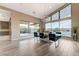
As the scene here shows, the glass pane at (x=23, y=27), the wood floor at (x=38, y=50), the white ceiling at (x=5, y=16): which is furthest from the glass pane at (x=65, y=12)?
the white ceiling at (x=5, y=16)

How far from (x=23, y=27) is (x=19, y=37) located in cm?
126

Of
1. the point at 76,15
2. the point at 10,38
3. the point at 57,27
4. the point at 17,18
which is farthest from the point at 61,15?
the point at 10,38

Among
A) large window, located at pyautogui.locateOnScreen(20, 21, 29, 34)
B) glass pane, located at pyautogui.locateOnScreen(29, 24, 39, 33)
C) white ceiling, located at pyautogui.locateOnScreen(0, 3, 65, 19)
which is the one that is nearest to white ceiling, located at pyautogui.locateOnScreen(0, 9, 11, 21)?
white ceiling, located at pyautogui.locateOnScreen(0, 3, 65, 19)

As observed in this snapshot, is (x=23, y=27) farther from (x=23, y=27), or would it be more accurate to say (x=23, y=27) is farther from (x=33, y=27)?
(x=33, y=27)

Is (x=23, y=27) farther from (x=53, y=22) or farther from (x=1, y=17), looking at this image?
(x=53, y=22)

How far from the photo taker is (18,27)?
29.0ft

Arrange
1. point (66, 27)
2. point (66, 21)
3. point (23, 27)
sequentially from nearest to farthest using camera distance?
point (66, 21)
point (66, 27)
point (23, 27)

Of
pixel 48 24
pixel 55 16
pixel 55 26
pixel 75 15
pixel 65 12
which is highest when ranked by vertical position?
pixel 65 12

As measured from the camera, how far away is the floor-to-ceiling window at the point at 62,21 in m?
9.03

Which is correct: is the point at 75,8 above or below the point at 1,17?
above

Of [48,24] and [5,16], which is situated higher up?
[5,16]

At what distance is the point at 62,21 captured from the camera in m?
9.88

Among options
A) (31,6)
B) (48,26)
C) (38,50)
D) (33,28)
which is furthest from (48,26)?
(38,50)

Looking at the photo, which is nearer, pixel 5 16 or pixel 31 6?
pixel 31 6
